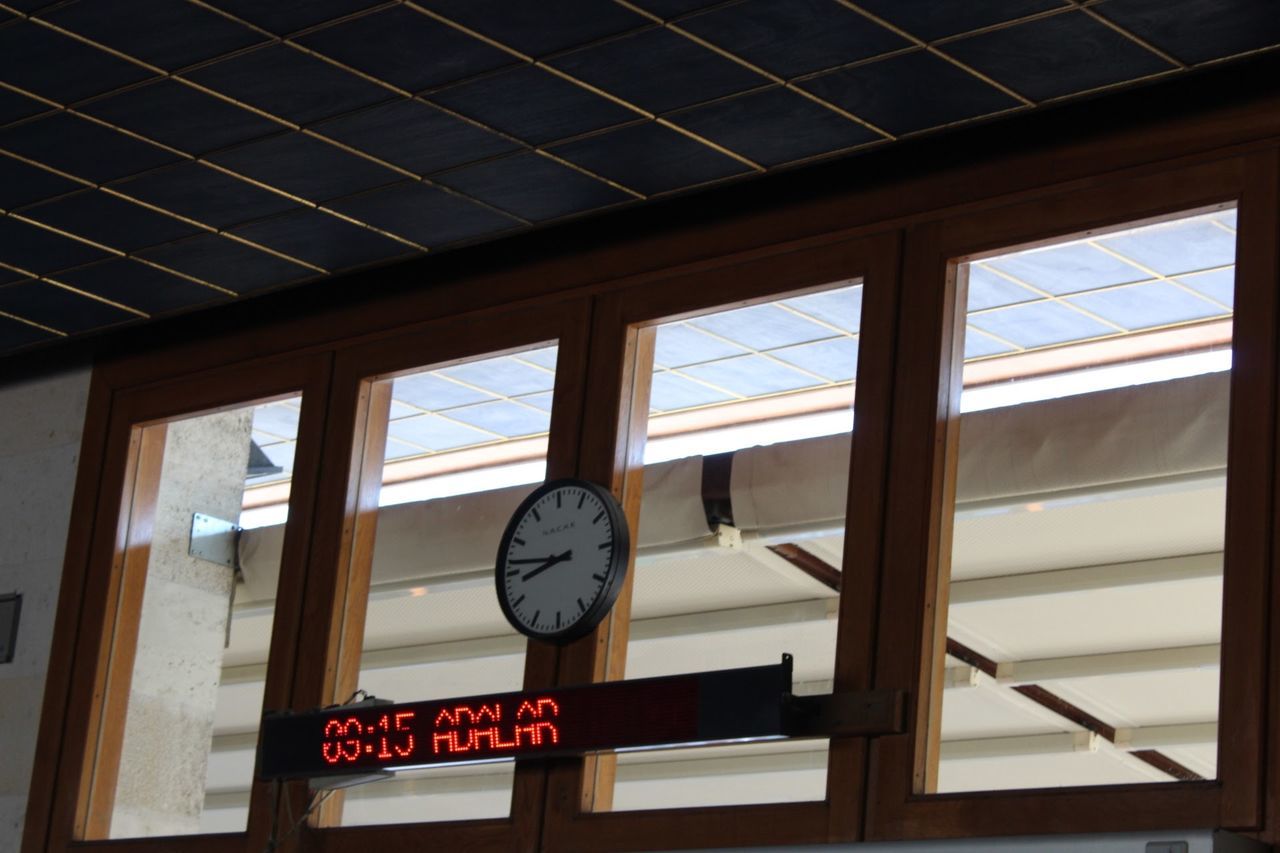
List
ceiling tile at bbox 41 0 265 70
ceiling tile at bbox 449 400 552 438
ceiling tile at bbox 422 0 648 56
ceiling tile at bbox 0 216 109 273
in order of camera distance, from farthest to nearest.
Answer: ceiling tile at bbox 0 216 109 273 → ceiling tile at bbox 449 400 552 438 → ceiling tile at bbox 41 0 265 70 → ceiling tile at bbox 422 0 648 56

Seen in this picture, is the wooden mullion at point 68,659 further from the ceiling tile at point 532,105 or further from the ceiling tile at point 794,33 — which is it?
the ceiling tile at point 794,33

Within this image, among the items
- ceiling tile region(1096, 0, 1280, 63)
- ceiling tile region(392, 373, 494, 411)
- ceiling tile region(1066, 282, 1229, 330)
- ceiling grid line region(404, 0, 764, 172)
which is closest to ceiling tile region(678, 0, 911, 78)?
ceiling grid line region(404, 0, 764, 172)

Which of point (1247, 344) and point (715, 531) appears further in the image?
point (715, 531)

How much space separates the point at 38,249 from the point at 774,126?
2200 millimetres

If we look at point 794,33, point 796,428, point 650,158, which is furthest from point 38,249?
point 794,33

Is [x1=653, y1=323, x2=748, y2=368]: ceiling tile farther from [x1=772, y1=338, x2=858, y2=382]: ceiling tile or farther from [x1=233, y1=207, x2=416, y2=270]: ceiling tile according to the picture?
[x1=233, y1=207, x2=416, y2=270]: ceiling tile


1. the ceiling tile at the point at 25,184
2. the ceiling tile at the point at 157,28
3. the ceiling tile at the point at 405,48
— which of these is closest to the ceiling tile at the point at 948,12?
the ceiling tile at the point at 405,48

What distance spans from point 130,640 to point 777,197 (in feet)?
7.93

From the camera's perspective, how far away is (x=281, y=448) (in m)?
6.25

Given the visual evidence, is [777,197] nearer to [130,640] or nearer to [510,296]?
[510,296]

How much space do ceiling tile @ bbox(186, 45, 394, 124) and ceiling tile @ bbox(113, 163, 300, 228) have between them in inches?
→ 17.3

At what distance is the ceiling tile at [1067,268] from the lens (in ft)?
15.8

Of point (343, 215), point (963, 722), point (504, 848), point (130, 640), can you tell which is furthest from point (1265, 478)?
point (130, 640)

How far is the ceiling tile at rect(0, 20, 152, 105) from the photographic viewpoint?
15.2 feet
